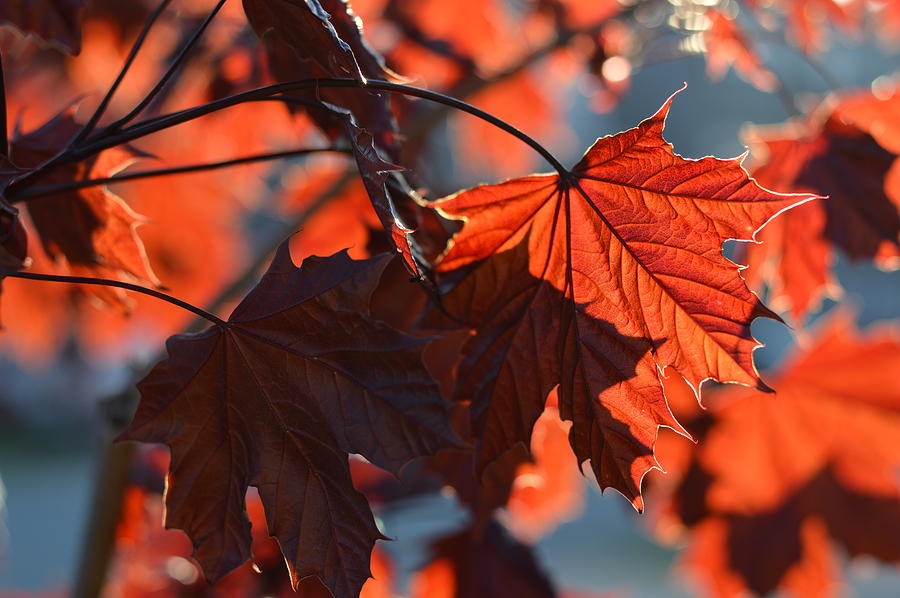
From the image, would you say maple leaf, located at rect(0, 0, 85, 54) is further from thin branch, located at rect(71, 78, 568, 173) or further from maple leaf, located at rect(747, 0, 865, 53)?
maple leaf, located at rect(747, 0, 865, 53)

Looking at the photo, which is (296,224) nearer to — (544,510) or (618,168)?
(544,510)

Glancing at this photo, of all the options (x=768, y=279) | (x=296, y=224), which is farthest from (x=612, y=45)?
(x=296, y=224)

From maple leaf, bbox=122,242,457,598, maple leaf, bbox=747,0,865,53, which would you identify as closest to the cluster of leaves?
maple leaf, bbox=122,242,457,598

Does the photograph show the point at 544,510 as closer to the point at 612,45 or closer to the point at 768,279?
the point at 768,279

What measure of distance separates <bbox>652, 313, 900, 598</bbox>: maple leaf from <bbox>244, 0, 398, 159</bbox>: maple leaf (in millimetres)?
930

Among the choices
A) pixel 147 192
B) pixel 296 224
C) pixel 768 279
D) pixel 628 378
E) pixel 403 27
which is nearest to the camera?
pixel 628 378

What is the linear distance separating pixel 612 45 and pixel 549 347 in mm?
802

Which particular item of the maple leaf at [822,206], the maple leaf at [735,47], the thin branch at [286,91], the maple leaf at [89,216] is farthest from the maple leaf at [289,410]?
the maple leaf at [735,47]

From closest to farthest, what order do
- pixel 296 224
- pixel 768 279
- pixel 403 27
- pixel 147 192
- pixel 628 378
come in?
1. pixel 628 378
2. pixel 768 279
3. pixel 296 224
4. pixel 403 27
5. pixel 147 192

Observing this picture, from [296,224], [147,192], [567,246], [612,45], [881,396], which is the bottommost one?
[567,246]

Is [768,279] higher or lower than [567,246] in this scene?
higher

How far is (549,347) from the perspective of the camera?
0.65 m

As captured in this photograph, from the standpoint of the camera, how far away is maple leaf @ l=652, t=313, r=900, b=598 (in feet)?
4.78

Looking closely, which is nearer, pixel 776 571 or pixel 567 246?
pixel 567 246
